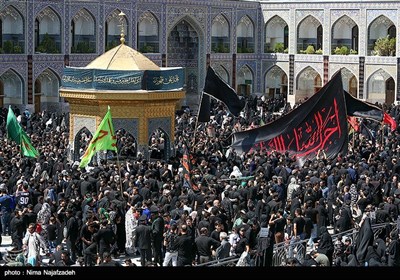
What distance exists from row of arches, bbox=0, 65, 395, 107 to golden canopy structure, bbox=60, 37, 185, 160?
14.8 metres

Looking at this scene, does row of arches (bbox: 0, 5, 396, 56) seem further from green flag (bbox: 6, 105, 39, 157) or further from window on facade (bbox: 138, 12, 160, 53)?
green flag (bbox: 6, 105, 39, 157)

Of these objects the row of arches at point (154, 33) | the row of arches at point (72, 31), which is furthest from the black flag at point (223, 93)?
the row of arches at point (154, 33)

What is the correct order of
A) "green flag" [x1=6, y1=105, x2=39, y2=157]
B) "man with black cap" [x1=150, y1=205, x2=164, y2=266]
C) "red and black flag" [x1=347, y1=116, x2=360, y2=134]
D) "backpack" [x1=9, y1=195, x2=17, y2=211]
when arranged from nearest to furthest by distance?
1. "man with black cap" [x1=150, y1=205, x2=164, y2=266]
2. "backpack" [x1=9, y1=195, x2=17, y2=211]
3. "green flag" [x1=6, y1=105, x2=39, y2=157]
4. "red and black flag" [x1=347, y1=116, x2=360, y2=134]

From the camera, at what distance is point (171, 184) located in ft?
59.5

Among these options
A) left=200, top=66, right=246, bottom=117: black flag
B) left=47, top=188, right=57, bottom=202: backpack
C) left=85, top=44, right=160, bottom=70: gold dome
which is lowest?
left=47, top=188, right=57, bottom=202: backpack

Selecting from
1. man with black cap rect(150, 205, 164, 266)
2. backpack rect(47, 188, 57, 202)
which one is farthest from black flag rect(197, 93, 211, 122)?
man with black cap rect(150, 205, 164, 266)

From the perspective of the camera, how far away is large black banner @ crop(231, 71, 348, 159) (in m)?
21.3

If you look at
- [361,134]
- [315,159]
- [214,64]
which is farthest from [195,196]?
[214,64]

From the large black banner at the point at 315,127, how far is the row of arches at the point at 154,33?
17609 millimetres

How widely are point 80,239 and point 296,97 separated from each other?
33.3 m

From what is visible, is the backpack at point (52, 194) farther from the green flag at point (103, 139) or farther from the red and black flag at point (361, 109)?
the red and black flag at point (361, 109)

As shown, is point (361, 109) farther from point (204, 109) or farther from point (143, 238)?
point (143, 238)

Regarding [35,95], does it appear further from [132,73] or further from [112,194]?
[112,194]
